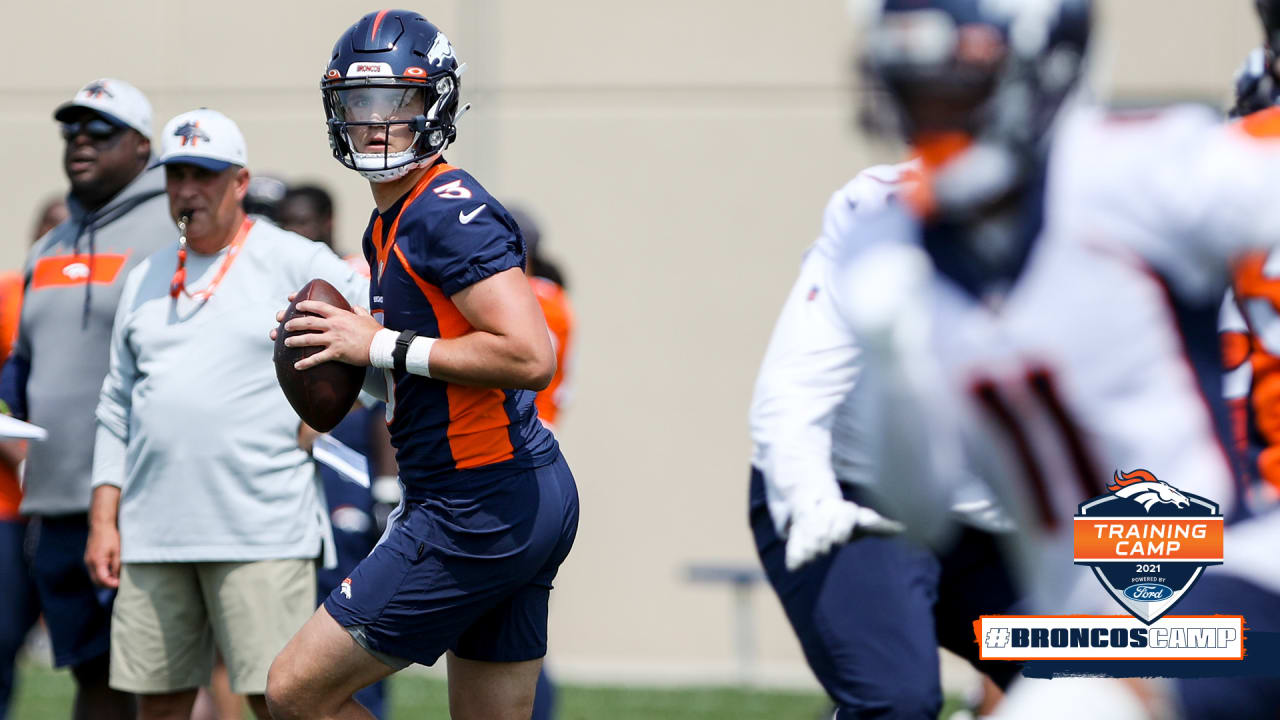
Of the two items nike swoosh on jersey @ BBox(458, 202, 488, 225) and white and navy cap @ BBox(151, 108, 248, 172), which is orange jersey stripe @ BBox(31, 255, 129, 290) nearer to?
white and navy cap @ BBox(151, 108, 248, 172)

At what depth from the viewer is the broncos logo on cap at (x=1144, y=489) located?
2371 millimetres

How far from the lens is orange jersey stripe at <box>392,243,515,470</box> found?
11.4 ft

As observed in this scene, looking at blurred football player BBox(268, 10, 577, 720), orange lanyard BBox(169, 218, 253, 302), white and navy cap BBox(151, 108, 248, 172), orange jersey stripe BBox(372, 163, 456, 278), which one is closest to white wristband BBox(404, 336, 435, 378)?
blurred football player BBox(268, 10, 577, 720)

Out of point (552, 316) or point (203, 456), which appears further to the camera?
point (552, 316)

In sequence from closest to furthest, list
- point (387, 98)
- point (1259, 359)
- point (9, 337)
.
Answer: point (1259, 359) < point (387, 98) < point (9, 337)

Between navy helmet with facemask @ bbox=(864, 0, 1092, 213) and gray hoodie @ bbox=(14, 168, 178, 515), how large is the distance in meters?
3.09

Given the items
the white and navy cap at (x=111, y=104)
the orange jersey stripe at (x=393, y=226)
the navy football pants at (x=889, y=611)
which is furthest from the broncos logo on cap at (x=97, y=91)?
the navy football pants at (x=889, y=611)

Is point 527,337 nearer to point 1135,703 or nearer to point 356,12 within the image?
point 1135,703

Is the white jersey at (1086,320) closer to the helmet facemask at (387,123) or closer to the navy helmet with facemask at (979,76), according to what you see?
the navy helmet with facemask at (979,76)

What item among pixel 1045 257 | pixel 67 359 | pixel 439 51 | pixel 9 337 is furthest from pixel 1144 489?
pixel 9 337

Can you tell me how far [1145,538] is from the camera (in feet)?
8.75

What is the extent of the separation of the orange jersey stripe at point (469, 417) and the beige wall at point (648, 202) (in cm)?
448

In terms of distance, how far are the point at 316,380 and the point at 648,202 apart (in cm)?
461

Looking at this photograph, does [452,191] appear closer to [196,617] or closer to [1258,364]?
[196,617]
